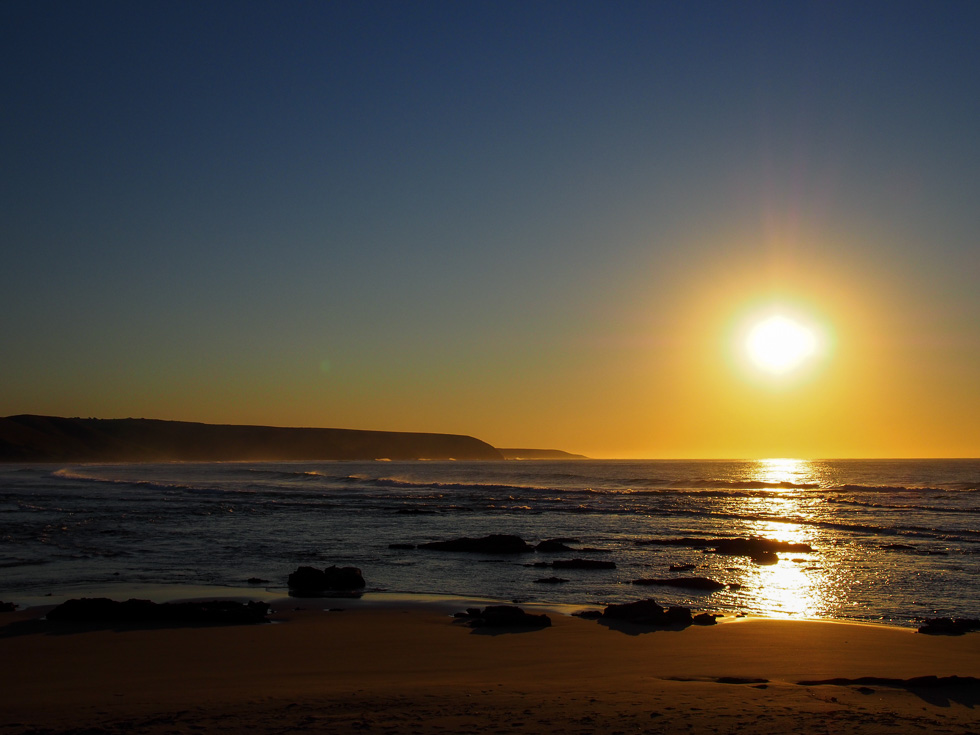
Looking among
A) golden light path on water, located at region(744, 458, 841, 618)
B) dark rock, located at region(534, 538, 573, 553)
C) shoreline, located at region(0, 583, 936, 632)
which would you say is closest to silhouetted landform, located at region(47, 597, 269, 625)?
shoreline, located at region(0, 583, 936, 632)

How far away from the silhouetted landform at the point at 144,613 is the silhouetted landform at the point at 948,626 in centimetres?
1156

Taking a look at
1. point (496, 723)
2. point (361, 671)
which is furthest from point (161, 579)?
point (496, 723)

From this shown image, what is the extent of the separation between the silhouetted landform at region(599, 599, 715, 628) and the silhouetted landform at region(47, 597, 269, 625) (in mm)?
6339

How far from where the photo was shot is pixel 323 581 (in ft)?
55.3

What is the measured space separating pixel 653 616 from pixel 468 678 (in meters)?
5.17

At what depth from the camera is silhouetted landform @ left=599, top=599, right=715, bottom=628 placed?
13.2m

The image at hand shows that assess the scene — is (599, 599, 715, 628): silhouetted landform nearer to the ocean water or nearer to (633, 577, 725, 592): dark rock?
the ocean water

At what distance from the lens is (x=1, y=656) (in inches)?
396

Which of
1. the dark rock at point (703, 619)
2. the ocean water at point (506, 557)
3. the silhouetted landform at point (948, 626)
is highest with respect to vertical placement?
the silhouetted landform at point (948, 626)

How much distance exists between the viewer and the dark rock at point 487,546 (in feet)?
82.5

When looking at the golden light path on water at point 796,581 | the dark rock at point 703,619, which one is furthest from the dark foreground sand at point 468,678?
the golden light path on water at point 796,581

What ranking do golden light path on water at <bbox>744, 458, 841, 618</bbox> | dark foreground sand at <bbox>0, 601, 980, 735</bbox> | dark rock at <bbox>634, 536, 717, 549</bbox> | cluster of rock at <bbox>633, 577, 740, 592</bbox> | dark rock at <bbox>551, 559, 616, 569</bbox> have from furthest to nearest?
dark rock at <bbox>634, 536, 717, 549</bbox>
dark rock at <bbox>551, 559, 616, 569</bbox>
cluster of rock at <bbox>633, 577, 740, 592</bbox>
golden light path on water at <bbox>744, 458, 841, 618</bbox>
dark foreground sand at <bbox>0, 601, 980, 735</bbox>

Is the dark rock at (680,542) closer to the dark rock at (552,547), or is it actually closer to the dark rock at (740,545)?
the dark rock at (740,545)

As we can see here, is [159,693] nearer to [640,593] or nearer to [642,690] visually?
[642,690]
